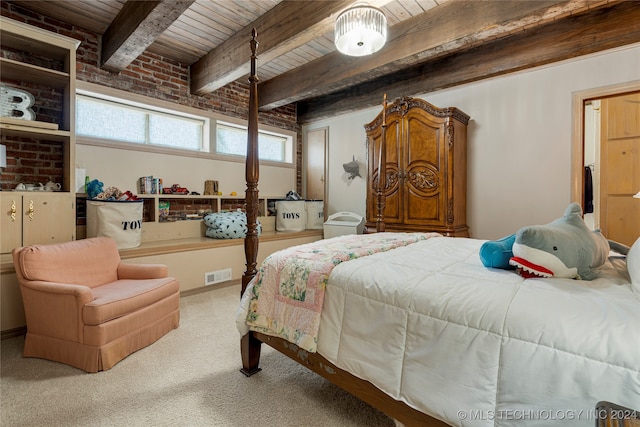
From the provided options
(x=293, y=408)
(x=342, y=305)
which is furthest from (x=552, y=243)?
(x=293, y=408)

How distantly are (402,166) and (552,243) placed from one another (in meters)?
2.49

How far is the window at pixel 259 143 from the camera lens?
172 inches

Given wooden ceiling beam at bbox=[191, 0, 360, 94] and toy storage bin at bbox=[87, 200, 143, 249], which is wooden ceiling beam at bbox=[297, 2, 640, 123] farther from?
toy storage bin at bbox=[87, 200, 143, 249]

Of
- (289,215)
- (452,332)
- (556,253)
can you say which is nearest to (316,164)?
(289,215)

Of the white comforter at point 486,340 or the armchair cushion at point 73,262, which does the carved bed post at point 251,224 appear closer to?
the white comforter at point 486,340

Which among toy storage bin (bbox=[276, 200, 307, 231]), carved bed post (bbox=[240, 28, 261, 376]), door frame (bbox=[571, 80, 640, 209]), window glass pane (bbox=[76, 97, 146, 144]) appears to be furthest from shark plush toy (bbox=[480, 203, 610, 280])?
window glass pane (bbox=[76, 97, 146, 144])

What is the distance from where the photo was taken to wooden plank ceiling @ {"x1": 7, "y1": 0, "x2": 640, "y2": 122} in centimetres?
235

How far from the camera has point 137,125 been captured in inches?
141

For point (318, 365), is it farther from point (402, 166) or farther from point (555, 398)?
point (402, 166)

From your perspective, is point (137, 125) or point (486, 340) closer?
point (486, 340)

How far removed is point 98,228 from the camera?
2.87 m

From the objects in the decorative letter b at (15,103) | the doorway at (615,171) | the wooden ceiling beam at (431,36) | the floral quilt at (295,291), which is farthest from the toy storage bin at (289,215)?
the doorway at (615,171)

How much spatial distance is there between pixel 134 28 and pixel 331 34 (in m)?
1.82

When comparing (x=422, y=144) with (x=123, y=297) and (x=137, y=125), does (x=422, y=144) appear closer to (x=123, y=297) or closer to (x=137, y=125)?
(x=123, y=297)
